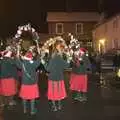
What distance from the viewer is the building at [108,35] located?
53.6 meters

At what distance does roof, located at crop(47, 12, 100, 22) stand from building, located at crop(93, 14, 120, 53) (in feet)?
24.6

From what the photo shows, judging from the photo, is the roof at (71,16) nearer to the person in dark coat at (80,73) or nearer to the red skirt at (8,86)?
the person in dark coat at (80,73)

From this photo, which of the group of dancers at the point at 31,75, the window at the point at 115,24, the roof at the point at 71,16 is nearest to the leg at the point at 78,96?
the group of dancers at the point at 31,75

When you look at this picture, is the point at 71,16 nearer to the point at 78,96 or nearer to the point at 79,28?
the point at 79,28

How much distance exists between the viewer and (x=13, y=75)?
50.5 feet

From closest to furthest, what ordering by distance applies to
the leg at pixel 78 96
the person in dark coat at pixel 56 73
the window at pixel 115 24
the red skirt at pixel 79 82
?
the person in dark coat at pixel 56 73 → the red skirt at pixel 79 82 → the leg at pixel 78 96 → the window at pixel 115 24

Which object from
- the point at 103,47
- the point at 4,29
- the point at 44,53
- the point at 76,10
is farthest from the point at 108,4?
the point at 44,53

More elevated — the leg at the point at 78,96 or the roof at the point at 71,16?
the roof at the point at 71,16

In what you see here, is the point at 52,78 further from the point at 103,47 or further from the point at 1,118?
the point at 103,47

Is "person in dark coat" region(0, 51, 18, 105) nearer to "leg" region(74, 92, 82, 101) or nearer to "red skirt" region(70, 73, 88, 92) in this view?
"red skirt" region(70, 73, 88, 92)

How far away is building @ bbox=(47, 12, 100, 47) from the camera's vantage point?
76375 millimetres

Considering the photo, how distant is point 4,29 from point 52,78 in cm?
8013

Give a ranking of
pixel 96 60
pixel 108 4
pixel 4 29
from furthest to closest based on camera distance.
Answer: pixel 4 29, pixel 108 4, pixel 96 60

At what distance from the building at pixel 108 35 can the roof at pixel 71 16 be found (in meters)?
7.49
